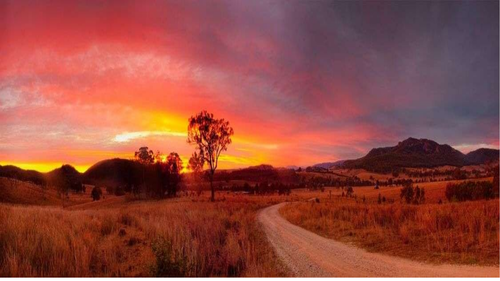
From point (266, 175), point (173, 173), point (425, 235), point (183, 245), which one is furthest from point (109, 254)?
point (266, 175)

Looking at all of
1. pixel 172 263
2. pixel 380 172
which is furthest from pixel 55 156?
pixel 380 172

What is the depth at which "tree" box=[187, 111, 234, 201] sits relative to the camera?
3759 centimetres

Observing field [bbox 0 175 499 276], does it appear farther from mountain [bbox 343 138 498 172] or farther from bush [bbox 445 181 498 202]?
bush [bbox 445 181 498 202]

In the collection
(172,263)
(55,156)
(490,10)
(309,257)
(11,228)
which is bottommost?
(309,257)

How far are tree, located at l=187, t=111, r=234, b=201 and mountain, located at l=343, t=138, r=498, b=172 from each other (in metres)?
15.9

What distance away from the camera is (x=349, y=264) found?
10.8m

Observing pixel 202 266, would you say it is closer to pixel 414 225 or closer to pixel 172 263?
pixel 172 263

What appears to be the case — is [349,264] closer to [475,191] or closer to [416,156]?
[475,191]

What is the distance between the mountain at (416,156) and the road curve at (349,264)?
15.1 meters

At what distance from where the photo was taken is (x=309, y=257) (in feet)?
38.6

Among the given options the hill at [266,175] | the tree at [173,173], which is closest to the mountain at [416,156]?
the tree at [173,173]

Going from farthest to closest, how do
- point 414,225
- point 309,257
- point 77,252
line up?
point 414,225, point 309,257, point 77,252

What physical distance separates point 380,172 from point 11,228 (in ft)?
373

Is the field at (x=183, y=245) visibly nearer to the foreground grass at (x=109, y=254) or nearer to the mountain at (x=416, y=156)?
the foreground grass at (x=109, y=254)
